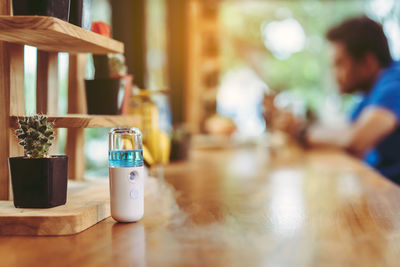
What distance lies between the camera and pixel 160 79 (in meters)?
3.55

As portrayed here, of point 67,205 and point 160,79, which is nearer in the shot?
point 67,205

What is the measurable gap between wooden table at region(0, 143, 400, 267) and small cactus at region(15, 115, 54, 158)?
0.46 ft

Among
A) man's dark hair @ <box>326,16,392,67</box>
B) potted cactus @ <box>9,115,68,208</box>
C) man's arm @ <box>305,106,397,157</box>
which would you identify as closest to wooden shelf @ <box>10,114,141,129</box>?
potted cactus @ <box>9,115,68,208</box>

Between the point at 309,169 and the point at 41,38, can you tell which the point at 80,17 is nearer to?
the point at 41,38

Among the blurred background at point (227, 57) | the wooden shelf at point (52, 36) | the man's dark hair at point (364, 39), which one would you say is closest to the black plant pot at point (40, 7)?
the wooden shelf at point (52, 36)

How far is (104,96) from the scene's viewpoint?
0.92 metres

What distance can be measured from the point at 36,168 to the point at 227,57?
24.4ft

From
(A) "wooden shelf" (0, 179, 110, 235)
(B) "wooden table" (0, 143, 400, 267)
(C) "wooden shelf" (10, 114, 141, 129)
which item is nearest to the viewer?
(B) "wooden table" (0, 143, 400, 267)

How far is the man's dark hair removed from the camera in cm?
283

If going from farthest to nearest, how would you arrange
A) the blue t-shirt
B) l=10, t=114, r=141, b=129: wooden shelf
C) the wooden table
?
the blue t-shirt → l=10, t=114, r=141, b=129: wooden shelf → the wooden table

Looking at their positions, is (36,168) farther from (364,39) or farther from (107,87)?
(364,39)

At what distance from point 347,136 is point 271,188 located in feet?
5.64

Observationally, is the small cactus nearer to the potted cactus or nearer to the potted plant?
the potted cactus

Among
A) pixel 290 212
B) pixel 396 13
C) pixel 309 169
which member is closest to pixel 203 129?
pixel 309 169
